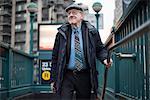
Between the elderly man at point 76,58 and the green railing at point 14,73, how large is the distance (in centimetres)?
317

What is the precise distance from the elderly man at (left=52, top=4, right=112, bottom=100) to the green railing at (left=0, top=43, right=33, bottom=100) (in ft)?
10.4

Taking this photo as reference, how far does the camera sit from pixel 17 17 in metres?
79.6

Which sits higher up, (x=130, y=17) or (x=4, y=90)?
(x=130, y=17)

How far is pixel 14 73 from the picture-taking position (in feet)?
31.2

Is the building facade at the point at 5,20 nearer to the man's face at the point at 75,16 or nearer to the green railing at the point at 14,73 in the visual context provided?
the green railing at the point at 14,73

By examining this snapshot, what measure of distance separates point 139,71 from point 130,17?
2.69 ft

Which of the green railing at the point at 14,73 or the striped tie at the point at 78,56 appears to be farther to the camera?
the green railing at the point at 14,73

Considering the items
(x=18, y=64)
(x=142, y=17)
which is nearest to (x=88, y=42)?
(x=142, y=17)

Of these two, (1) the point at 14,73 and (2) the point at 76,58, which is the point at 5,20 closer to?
(1) the point at 14,73

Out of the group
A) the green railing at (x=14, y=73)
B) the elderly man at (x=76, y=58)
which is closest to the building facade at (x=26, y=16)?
the green railing at (x=14, y=73)

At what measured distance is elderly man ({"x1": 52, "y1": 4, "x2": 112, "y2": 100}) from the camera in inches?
183

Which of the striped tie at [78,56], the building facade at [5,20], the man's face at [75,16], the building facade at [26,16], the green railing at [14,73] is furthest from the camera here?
the building facade at [5,20]

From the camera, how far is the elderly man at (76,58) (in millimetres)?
4652

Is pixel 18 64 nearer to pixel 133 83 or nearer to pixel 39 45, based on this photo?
pixel 39 45
